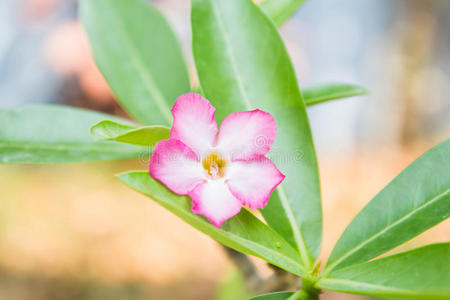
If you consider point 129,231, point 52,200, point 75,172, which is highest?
point 75,172

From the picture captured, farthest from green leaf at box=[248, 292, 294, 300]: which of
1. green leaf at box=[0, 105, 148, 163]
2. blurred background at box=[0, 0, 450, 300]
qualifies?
blurred background at box=[0, 0, 450, 300]

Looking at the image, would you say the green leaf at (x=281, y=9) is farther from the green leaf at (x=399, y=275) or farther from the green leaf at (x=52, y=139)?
the green leaf at (x=399, y=275)

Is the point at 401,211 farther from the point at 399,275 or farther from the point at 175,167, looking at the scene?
the point at 175,167

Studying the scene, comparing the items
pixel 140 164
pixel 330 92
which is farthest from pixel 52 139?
pixel 140 164

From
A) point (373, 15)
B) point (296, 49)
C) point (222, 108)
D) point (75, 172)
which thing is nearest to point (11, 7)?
point (75, 172)

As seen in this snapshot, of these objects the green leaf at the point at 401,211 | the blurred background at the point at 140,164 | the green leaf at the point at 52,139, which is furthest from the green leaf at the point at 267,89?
the blurred background at the point at 140,164

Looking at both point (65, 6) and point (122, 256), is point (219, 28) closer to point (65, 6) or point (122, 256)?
point (122, 256)
